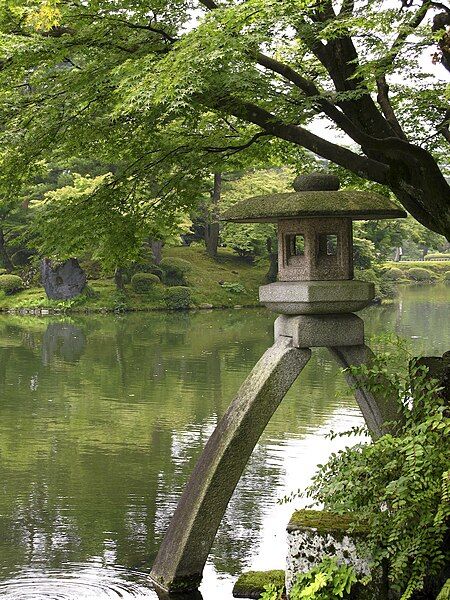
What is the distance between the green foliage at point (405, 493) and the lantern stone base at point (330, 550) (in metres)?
0.08

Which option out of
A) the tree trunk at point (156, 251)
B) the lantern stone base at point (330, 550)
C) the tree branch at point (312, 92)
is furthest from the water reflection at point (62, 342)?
the lantern stone base at point (330, 550)

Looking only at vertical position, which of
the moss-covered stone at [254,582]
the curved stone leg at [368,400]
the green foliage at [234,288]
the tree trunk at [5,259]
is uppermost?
the tree trunk at [5,259]

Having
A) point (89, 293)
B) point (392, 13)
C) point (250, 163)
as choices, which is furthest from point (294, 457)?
point (89, 293)

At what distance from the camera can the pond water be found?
6898 millimetres

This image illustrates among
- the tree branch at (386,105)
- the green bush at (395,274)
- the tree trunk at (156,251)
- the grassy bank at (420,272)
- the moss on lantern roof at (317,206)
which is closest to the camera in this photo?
the moss on lantern roof at (317,206)

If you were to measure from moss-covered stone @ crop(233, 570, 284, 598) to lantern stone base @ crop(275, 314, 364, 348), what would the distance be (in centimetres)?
151

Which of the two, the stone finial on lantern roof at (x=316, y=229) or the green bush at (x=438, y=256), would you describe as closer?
the stone finial on lantern roof at (x=316, y=229)

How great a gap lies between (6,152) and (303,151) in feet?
12.5

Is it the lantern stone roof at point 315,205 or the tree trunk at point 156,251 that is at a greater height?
the tree trunk at point 156,251

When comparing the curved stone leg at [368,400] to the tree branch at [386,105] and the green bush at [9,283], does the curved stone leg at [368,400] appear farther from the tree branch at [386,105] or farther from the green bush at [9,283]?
the green bush at [9,283]

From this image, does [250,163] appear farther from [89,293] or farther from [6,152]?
[89,293]

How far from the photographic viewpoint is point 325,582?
4.90 metres

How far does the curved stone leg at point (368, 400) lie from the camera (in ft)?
20.1

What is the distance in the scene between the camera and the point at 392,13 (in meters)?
7.17
